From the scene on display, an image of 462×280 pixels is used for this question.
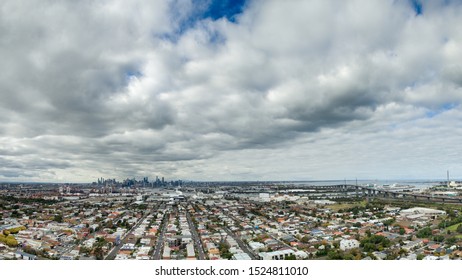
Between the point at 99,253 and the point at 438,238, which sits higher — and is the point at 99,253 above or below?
below

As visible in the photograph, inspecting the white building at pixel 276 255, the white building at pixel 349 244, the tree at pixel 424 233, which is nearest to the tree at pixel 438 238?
the tree at pixel 424 233

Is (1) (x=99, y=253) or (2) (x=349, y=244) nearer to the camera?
(1) (x=99, y=253)

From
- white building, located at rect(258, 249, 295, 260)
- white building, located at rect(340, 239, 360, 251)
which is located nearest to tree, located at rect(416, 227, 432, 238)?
white building, located at rect(340, 239, 360, 251)

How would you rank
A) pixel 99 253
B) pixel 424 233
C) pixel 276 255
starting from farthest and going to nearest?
pixel 424 233 < pixel 99 253 < pixel 276 255

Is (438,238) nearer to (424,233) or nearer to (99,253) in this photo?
(424,233)

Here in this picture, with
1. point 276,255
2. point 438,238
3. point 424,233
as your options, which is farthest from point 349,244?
point 424,233

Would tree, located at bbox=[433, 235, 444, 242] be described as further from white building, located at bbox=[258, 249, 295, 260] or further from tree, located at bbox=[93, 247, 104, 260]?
tree, located at bbox=[93, 247, 104, 260]

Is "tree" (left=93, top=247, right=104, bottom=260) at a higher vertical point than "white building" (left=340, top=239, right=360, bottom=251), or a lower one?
lower

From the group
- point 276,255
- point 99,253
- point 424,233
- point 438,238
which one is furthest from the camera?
point 424,233

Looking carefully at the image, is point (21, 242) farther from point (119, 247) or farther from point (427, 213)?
point (427, 213)

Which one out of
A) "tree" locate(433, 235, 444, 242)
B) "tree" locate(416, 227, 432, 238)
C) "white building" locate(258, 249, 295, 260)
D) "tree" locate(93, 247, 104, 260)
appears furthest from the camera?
"tree" locate(416, 227, 432, 238)

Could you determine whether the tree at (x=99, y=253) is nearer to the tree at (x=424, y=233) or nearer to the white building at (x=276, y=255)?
the white building at (x=276, y=255)

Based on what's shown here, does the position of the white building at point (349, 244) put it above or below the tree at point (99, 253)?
above
